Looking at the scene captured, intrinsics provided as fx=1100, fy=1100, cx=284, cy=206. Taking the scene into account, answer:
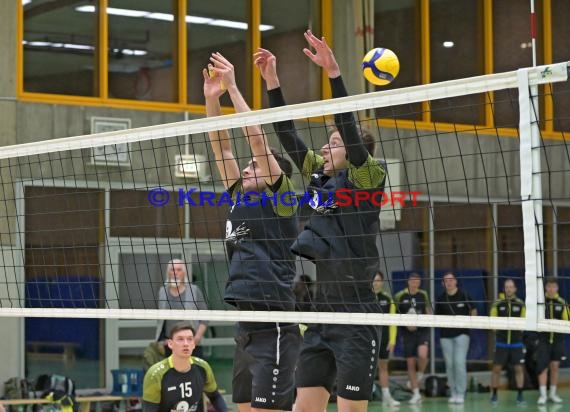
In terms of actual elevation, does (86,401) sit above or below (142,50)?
below

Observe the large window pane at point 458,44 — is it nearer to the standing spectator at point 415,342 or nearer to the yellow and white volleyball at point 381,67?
the standing spectator at point 415,342

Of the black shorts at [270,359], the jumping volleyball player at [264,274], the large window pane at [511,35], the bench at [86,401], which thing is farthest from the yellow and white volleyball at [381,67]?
the large window pane at [511,35]

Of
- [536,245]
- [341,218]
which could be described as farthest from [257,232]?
[536,245]

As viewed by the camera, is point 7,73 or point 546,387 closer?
point 7,73

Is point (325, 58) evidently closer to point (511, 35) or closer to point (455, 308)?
point (455, 308)

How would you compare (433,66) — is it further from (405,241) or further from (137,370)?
(137,370)

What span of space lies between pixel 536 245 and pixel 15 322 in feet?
31.8

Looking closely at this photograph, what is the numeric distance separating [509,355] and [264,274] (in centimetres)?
1043

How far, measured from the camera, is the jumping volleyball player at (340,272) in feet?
19.5

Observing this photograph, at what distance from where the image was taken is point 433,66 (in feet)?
A: 58.3

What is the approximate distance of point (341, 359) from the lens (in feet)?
19.6

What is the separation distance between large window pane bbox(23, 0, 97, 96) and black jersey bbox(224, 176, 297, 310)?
8.58m

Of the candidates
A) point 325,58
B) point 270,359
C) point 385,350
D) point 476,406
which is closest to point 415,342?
point 385,350

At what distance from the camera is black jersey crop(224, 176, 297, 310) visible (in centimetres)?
640
